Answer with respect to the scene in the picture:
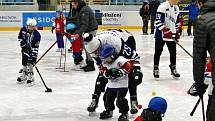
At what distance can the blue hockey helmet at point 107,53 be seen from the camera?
4082 mm

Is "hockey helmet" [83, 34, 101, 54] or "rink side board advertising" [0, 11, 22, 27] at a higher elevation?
"hockey helmet" [83, 34, 101, 54]

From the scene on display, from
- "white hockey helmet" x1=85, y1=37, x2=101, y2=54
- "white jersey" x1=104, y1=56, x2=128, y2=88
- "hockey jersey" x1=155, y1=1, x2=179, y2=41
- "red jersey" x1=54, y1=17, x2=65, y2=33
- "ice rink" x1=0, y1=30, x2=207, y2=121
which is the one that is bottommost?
"ice rink" x1=0, y1=30, x2=207, y2=121

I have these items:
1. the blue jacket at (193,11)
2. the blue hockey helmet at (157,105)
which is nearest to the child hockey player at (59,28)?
the blue jacket at (193,11)

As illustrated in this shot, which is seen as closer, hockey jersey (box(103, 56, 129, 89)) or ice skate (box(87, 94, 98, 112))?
hockey jersey (box(103, 56, 129, 89))

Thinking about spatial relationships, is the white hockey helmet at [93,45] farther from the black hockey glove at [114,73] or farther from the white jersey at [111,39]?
the black hockey glove at [114,73]

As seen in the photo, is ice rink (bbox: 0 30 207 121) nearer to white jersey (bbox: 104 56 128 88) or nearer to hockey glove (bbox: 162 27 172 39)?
white jersey (bbox: 104 56 128 88)

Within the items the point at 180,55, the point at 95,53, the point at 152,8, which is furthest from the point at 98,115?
the point at 152,8

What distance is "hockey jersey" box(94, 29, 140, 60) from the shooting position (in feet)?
14.1

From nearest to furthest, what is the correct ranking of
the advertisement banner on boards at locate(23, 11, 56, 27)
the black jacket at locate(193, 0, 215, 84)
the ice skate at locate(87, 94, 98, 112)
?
the black jacket at locate(193, 0, 215, 84)
the ice skate at locate(87, 94, 98, 112)
the advertisement banner on boards at locate(23, 11, 56, 27)

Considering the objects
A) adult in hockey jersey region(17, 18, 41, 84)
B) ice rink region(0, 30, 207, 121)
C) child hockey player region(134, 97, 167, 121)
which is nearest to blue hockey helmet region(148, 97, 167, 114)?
child hockey player region(134, 97, 167, 121)

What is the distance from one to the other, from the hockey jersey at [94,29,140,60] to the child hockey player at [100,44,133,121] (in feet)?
0.31

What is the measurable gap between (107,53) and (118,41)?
31cm

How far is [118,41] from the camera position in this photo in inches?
171

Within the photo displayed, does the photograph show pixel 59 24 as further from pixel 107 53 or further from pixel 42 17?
pixel 42 17
